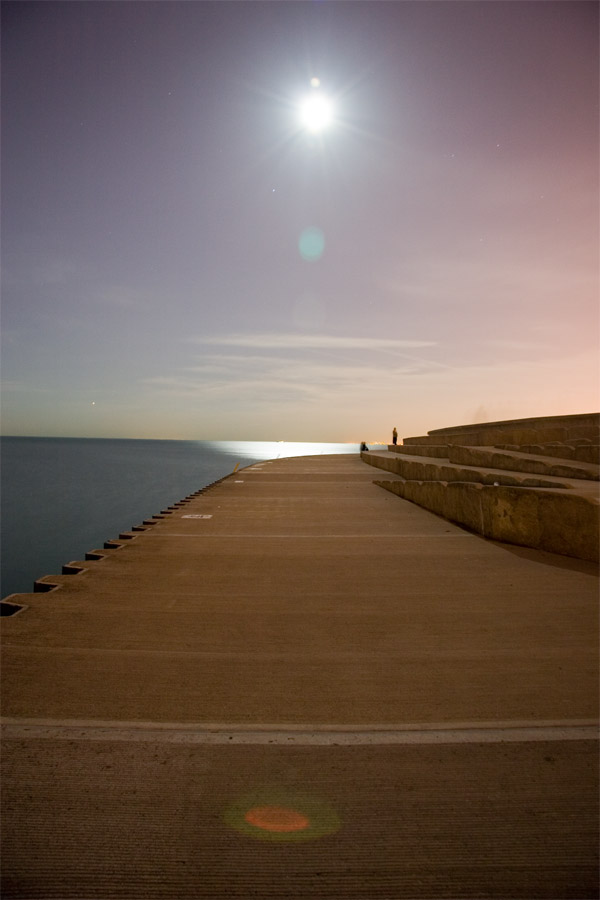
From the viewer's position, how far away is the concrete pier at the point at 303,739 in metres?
1.61

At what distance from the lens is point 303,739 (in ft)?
7.33

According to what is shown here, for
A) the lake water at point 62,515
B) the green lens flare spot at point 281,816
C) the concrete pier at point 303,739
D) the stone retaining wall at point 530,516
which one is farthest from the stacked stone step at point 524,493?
the lake water at point 62,515

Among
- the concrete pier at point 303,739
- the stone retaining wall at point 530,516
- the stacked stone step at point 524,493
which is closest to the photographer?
the concrete pier at point 303,739

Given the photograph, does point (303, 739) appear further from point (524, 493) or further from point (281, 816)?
point (524, 493)

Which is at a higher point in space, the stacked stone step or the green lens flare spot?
the stacked stone step

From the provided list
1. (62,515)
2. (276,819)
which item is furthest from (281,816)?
(62,515)

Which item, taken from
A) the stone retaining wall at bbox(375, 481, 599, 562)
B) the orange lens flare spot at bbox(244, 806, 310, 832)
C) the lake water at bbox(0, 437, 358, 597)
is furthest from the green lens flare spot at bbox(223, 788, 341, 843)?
the lake water at bbox(0, 437, 358, 597)

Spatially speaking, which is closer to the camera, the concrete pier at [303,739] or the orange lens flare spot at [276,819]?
the concrete pier at [303,739]

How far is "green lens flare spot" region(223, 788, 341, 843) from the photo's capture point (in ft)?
5.64

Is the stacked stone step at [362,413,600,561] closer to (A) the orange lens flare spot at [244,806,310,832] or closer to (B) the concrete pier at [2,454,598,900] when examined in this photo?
(B) the concrete pier at [2,454,598,900]

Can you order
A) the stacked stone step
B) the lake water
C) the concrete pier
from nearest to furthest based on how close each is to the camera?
the concrete pier
the stacked stone step
the lake water

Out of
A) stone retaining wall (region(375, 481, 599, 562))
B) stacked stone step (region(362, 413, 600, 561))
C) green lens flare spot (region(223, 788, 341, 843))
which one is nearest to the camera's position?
green lens flare spot (region(223, 788, 341, 843))

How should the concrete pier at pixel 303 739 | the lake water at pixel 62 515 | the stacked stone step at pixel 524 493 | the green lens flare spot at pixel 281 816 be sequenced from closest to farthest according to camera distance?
1. the concrete pier at pixel 303 739
2. the green lens flare spot at pixel 281 816
3. the stacked stone step at pixel 524 493
4. the lake water at pixel 62 515

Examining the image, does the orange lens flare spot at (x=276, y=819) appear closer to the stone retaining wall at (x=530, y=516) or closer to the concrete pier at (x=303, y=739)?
the concrete pier at (x=303, y=739)
